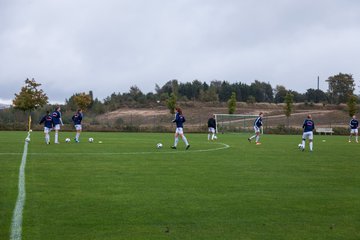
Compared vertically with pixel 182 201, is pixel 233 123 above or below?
above

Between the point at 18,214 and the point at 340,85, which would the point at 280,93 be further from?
the point at 18,214

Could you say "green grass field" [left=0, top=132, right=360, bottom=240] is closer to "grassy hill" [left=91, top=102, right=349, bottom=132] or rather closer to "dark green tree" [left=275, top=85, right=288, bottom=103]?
"grassy hill" [left=91, top=102, right=349, bottom=132]

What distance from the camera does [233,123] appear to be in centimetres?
6231

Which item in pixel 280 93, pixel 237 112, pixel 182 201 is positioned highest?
pixel 280 93

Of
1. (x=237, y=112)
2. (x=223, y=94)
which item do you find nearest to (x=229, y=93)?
(x=223, y=94)

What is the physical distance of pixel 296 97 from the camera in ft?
382

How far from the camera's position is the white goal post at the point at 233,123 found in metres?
59.6

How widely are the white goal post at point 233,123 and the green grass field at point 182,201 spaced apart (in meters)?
43.6

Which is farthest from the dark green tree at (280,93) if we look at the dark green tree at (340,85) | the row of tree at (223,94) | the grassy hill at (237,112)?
the grassy hill at (237,112)

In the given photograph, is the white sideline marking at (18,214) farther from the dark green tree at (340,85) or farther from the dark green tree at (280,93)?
the dark green tree at (280,93)

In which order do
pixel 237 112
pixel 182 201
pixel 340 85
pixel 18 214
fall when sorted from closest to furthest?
1. pixel 18 214
2. pixel 182 201
3. pixel 237 112
4. pixel 340 85

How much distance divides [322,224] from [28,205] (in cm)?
522

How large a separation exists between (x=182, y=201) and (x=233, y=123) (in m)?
53.4

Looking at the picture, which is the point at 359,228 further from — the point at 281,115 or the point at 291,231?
the point at 281,115
